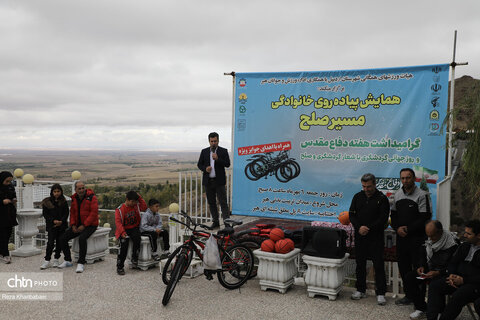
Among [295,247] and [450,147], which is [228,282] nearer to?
[295,247]

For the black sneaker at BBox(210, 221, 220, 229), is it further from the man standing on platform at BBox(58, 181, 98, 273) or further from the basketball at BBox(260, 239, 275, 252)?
the man standing on platform at BBox(58, 181, 98, 273)

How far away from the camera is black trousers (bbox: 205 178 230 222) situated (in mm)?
6961

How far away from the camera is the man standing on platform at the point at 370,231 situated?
4.77 m

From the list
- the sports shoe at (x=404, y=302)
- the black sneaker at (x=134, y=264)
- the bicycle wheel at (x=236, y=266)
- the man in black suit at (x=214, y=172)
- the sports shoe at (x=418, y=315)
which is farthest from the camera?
the man in black suit at (x=214, y=172)

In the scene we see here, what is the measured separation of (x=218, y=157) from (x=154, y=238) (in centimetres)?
171

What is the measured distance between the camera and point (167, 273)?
560cm

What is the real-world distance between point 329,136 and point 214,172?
2.01m

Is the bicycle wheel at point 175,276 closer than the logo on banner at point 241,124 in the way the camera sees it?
Yes

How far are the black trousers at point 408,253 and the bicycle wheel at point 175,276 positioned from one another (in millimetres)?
2536

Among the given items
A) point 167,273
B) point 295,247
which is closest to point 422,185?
point 295,247

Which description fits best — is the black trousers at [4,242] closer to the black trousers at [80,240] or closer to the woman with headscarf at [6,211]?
the woman with headscarf at [6,211]

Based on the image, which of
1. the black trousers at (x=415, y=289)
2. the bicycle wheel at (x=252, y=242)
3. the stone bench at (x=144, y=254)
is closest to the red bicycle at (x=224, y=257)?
the bicycle wheel at (x=252, y=242)

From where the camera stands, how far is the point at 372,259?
486 cm

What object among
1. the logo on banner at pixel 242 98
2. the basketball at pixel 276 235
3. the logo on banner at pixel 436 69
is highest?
the logo on banner at pixel 436 69
